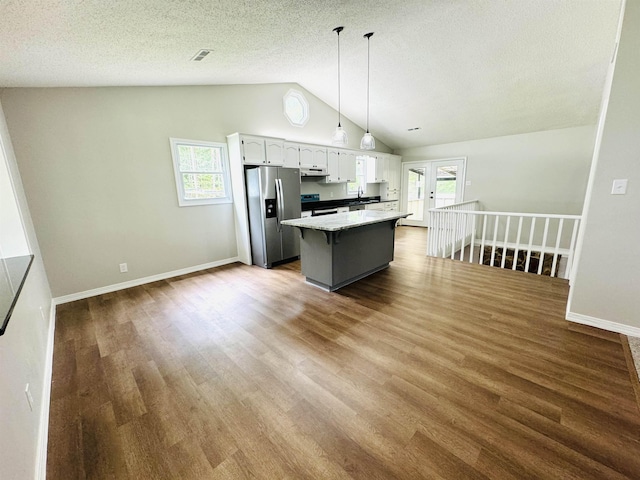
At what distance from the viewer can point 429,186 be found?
7660 mm

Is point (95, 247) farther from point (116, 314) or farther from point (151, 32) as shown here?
point (151, 32)

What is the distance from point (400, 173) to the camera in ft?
27.1

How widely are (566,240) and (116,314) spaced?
8098 millimetres

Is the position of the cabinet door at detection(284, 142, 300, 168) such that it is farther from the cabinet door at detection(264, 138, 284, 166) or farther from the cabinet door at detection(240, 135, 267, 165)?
the cabinet door at detection(240, 135, 267, 165)

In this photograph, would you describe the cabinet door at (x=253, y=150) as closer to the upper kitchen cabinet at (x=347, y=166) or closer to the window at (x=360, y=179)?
the upper kitchen cabinet at (x=347, y=166)

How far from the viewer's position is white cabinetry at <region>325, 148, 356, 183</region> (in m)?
5.94

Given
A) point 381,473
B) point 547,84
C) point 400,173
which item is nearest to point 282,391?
point 381,473

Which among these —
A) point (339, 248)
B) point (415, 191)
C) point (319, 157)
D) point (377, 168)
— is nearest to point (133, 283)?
point (339, 248)

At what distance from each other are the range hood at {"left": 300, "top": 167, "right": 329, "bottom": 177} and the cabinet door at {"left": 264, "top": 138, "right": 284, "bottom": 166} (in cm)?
66

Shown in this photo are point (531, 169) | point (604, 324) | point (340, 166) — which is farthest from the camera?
point (340, 166)

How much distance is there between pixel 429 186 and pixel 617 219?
5728mm

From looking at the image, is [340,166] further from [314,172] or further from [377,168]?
[377,168]

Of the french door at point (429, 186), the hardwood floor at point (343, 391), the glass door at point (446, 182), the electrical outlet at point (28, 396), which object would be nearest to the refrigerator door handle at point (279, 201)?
the hardwood floor at point (343, 391)

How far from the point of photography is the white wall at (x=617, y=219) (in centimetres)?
199
